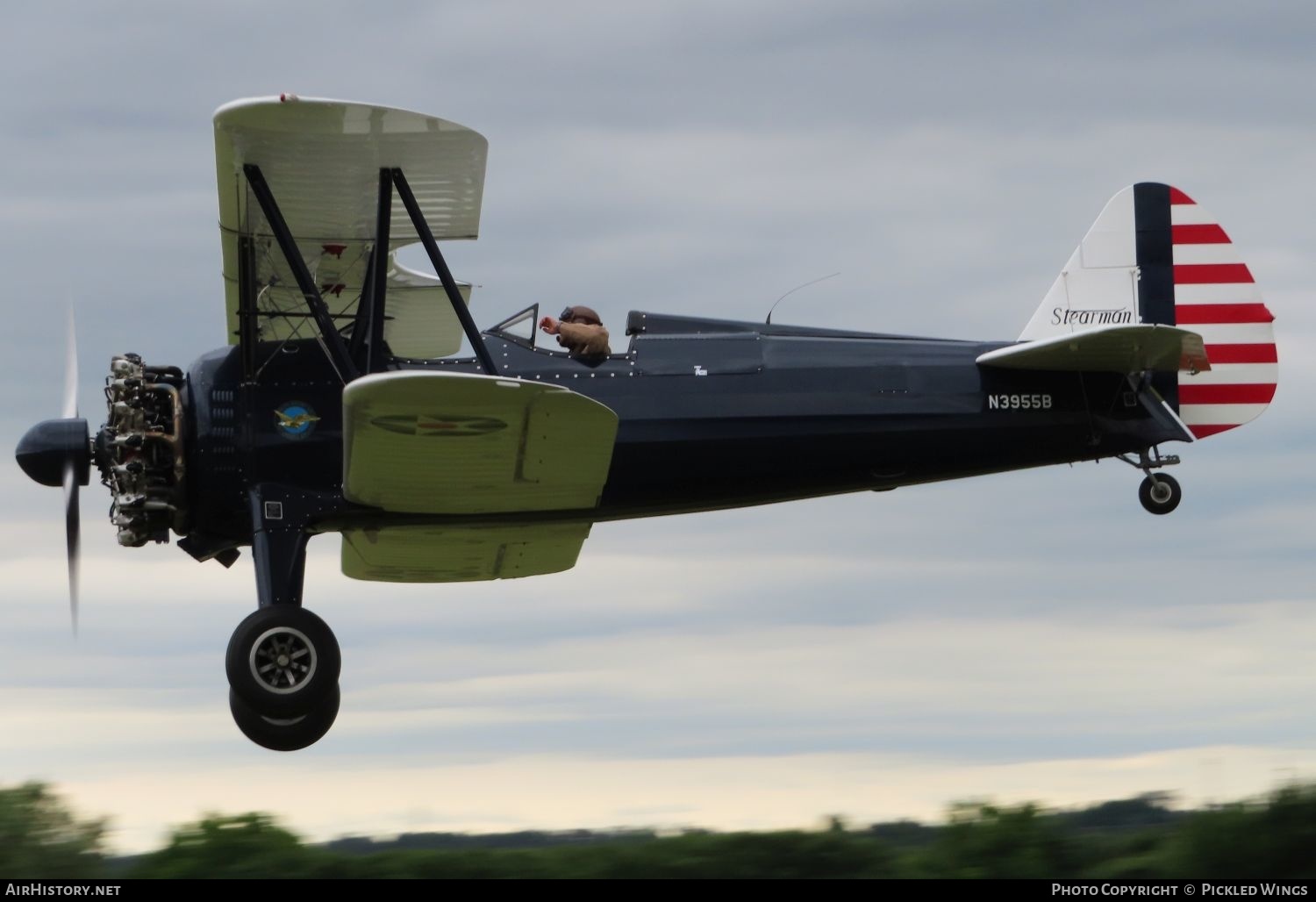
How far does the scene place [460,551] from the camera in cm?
1120

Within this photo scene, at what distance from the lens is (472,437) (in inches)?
355

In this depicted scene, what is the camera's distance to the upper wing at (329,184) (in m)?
8.99

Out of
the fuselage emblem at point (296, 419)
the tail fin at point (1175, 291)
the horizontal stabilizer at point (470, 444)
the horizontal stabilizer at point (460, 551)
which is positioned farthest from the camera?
the tail fin at point (1175, 291)

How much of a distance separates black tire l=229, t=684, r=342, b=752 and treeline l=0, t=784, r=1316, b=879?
1.01m

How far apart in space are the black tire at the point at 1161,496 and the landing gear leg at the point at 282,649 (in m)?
5.13

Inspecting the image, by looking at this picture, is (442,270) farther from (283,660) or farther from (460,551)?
(283,660)

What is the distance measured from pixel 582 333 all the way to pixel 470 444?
1521mm

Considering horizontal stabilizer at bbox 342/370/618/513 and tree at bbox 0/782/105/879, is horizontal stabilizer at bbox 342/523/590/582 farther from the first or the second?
tree at bbox 0/782/105/879

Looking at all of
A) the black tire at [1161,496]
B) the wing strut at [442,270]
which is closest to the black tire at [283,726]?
the wing strut at [442,270]

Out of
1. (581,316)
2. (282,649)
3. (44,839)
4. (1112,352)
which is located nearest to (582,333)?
(581,316)

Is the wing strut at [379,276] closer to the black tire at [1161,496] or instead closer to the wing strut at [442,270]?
the wing strut at [442,270]

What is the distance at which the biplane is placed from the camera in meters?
9.39

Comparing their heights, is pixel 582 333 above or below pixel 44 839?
above
